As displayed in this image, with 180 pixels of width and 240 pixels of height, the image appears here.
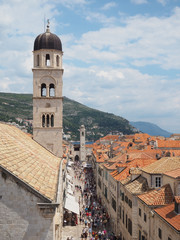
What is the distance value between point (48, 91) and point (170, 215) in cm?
1980

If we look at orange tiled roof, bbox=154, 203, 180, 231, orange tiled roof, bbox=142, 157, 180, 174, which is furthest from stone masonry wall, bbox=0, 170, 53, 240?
orange tiled roof, bbox=142, 157, 180, 174

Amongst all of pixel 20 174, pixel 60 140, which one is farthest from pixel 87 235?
pixel 20 174

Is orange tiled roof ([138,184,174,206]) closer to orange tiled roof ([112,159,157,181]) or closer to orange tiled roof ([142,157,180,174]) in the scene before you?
orange tiled roof ([142,157,180,174])

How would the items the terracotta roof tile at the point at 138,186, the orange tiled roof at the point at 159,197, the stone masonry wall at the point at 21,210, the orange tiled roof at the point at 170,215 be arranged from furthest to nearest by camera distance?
the terracotta roof tile at the point at 138,186, the orange tiled roof at the point at 159,197, the orange tiled roof at the point at 170,215, the stone masonry wall at the point at 21,210

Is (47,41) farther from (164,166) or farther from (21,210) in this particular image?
(21,210)

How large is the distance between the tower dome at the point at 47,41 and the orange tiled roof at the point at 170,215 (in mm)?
21533

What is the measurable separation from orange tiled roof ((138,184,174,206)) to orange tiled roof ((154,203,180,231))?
1.46 metres

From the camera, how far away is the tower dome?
110 ft

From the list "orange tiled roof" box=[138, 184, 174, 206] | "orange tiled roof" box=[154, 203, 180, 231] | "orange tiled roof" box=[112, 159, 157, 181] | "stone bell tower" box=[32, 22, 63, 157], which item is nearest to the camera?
"orange tiled roof" box=[154, 203, 180, 231]

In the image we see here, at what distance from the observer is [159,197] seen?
960 inches

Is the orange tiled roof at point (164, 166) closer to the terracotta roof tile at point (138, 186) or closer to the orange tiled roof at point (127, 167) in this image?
the terracotta roof tile at point (138, 186)

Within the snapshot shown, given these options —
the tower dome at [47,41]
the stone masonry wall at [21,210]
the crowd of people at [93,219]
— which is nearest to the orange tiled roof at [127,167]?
the crowd of people at [93,219]

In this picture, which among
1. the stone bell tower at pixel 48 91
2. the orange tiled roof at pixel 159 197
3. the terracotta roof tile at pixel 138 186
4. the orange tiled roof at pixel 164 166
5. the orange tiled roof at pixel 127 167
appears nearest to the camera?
the orange tiled roof at pixel 159 197

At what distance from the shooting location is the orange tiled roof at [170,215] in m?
18.6
